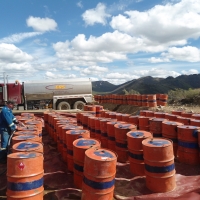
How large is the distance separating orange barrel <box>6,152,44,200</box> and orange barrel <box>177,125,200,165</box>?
349 cm

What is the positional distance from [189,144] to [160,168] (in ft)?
4.77

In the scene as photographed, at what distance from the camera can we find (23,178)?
336 centimetres

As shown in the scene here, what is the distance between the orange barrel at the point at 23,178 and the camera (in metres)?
3.36

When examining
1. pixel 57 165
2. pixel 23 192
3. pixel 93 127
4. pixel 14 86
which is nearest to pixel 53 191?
pixel 23 192

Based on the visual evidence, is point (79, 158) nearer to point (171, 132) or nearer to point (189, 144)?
point (171, 132)

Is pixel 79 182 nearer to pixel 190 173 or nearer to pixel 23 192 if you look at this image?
pixel 23 192

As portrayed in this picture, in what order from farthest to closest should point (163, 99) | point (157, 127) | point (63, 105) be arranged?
1. point (63, 105)
2. point (163, 99)
3. point (157, 127)

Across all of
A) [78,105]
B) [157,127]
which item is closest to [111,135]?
[157,127]

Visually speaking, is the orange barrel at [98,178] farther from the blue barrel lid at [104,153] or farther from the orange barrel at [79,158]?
the orange barrel at [79,158]

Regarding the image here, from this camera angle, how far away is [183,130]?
16.3ft

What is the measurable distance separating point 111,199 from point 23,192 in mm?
1497

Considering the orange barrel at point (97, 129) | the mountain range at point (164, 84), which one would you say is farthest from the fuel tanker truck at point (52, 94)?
the mountain range at point (164, 84)

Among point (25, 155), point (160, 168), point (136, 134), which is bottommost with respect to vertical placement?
point (160, 168)

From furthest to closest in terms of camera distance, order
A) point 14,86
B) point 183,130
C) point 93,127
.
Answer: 1. point 14,86
2. point 93,127
3. point 183,130
